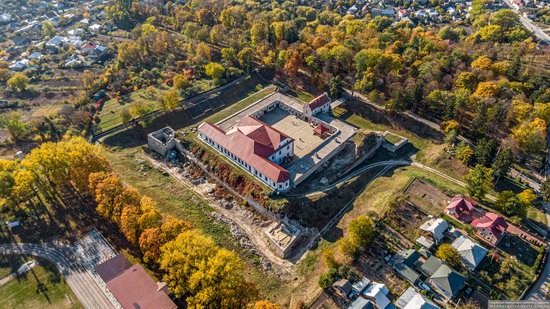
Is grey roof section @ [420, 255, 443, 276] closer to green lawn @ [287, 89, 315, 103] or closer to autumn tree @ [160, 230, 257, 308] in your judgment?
autumn tree @ [160, 230, 257, 308]

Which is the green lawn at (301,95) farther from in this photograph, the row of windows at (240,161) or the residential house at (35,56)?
the residential house at (35,56)

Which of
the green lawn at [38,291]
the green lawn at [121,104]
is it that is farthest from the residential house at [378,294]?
the green lawn at [121,104]

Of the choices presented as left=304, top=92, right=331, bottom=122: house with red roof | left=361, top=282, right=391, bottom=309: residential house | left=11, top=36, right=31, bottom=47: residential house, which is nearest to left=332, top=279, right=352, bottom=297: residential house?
left=361, top=282, right=391, bottom=309: residential house

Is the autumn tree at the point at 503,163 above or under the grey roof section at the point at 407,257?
above

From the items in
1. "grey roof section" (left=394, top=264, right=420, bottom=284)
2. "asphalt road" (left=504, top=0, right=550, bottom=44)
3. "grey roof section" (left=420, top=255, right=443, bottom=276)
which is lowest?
"grey roof section" (left=394, top=264, right=420, bottom=284)

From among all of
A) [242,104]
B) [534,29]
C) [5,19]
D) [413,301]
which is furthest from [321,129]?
[5,19]

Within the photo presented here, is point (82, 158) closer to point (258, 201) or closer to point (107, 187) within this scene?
point (107, 187)
